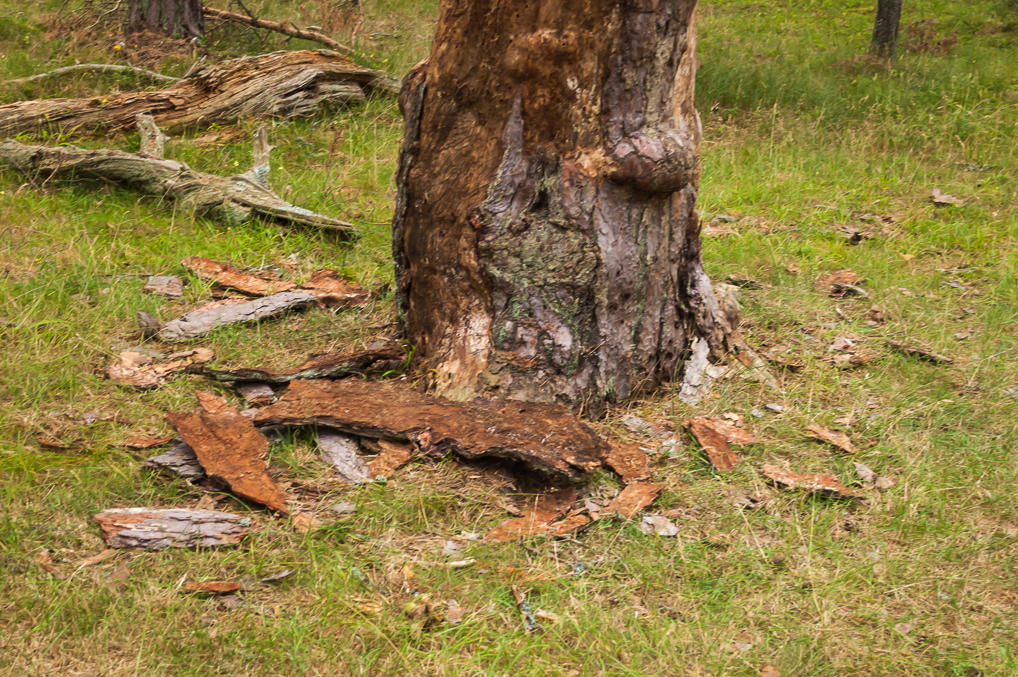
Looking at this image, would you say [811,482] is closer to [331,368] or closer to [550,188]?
[550,188]

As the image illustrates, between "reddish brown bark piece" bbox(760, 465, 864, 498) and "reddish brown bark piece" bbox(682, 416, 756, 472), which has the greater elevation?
"reddish brown bark piece" bbox(682, 416, 756, 472)

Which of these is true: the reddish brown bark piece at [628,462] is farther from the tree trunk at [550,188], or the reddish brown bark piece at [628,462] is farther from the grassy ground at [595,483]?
the tree trunk at [550,188]

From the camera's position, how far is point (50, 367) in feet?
13.8

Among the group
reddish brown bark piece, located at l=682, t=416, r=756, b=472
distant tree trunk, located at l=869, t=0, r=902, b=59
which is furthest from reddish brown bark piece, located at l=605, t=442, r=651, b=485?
distant tree trunk, located at l=869, t=0, r=902, b=59

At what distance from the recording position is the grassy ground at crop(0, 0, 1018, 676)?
282 cm

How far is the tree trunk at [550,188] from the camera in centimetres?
380

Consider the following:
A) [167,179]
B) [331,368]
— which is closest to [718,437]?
[331,368]

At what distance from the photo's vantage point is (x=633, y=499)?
356 cm

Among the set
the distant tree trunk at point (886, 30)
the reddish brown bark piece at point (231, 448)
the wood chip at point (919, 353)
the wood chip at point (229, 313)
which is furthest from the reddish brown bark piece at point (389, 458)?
the distant tree trunk at point (886, 30)

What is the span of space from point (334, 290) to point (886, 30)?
30.3 ft

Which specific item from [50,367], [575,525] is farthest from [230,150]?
[575,525]

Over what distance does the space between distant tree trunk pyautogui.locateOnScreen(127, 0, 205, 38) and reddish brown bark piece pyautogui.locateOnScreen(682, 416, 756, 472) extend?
6917 mm

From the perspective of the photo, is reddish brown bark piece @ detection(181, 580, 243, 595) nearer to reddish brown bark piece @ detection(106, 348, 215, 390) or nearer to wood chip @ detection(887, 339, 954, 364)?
reddish brown bark piece @ detection(106, 348, 215, 390)

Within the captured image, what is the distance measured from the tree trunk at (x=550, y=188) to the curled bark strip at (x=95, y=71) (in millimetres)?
4642
